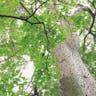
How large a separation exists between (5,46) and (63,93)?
2.19m

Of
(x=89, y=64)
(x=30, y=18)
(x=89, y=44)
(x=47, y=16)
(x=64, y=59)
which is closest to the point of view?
(x=30, y=18)

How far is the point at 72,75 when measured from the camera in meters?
5.30

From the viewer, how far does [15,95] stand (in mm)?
5832

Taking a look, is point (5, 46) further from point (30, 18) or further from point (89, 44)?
point (89, 44)

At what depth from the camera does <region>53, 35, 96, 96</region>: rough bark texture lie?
4.99m

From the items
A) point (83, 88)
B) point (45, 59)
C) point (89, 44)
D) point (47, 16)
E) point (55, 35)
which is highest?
point (89, 44)

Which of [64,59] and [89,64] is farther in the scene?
[89,64]

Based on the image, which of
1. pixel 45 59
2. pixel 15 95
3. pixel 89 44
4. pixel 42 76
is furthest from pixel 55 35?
pixel 89 44

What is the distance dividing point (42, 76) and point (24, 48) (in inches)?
29.3

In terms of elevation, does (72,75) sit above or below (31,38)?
below

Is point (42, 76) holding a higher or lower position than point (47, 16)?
lower

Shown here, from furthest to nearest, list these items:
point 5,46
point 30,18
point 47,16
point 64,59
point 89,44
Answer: point 89,44
point 5,46
point 64,59
point 47,16
point 30,18

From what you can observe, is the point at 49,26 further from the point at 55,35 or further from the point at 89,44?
the point at 89,44

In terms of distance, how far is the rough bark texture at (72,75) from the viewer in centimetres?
499
